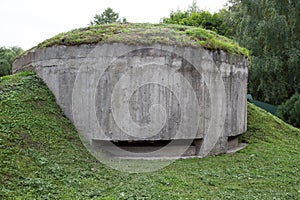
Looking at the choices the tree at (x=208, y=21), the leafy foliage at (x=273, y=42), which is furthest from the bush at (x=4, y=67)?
the leafy foliage at (x=273, y=42)

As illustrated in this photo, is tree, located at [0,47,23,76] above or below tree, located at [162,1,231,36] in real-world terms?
below

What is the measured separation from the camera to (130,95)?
6.92 m

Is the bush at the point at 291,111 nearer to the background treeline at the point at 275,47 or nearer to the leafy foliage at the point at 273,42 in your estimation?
the background treeline at the point at 275,47

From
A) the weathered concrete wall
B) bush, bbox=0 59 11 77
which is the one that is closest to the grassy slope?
the weathered concrete wall

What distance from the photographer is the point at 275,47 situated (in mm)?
15797

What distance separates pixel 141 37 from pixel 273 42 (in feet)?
32.9

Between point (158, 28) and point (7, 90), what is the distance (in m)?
3.36

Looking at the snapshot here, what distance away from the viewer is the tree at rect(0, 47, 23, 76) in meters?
25.1

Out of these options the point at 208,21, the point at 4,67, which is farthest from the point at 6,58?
the point at 208,21

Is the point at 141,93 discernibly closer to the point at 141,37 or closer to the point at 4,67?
the point at 141,37

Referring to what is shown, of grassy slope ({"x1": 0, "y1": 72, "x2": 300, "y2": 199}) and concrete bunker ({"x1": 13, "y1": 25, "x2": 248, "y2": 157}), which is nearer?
grassy slope ({"x1": 0, "y1": 72, "x2": 300, "y2": 199})

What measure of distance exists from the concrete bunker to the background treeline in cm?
860

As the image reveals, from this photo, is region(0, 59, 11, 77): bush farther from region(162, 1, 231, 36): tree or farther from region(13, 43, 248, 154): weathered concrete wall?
region(13, 43, 248, 154): weathered concrete wall

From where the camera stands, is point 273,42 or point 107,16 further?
point 107,16
